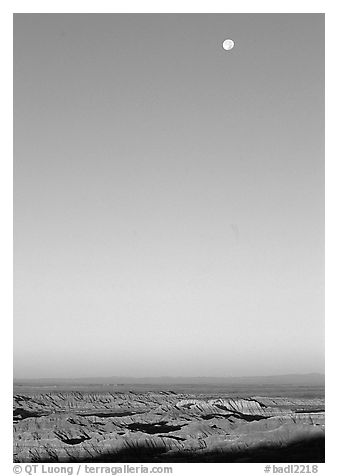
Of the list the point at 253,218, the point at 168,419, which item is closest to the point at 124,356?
the point at 168,419

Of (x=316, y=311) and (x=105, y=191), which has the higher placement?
(x=105, y=191)

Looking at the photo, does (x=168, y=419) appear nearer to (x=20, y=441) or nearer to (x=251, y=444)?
(x=251, y=444)

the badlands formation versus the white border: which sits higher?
the white border
